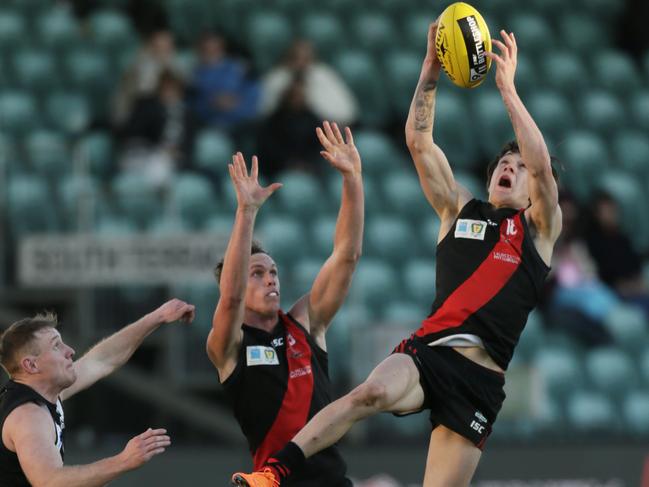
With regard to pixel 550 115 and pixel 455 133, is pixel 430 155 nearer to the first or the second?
pixel 455 133

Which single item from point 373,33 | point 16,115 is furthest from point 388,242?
point 16,115

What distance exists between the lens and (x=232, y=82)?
47.3ft

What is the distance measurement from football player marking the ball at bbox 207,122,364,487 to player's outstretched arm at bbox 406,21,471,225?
1.21 ft

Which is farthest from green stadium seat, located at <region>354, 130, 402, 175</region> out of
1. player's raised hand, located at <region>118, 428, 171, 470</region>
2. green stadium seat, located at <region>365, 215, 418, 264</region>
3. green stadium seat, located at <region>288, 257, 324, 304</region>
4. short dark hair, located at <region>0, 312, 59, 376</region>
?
player's raised hand, located at <region>118, 428, 171, 470</region>

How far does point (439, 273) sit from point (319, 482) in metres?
1.34

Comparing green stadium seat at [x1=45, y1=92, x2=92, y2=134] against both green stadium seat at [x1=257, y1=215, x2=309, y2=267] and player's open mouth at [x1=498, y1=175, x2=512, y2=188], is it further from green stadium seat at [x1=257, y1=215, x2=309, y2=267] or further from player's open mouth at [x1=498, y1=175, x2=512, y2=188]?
player's open mouth at [x1=498, y1=175, x2=512, y2=188]

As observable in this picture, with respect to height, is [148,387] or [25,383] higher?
[25,383]

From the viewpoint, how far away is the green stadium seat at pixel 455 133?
1514 cm

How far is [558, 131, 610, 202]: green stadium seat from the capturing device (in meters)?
15.5

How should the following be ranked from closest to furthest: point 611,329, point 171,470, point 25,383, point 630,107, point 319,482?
point 25,383
point 319,482
point 171,470
point 611,329
point 630,107

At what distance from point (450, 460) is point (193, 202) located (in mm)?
5444

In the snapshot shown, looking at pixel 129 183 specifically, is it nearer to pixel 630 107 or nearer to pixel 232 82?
pixel 232 82

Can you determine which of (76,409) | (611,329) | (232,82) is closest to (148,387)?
(76,409)

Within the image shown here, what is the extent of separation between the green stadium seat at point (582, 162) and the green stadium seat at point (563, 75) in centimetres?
87
